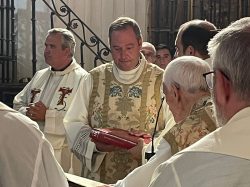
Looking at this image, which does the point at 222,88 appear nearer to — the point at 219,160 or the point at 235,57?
the point at 235,57

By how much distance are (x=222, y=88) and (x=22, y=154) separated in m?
0.94

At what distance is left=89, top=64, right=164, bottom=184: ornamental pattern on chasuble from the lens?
13.1 ft

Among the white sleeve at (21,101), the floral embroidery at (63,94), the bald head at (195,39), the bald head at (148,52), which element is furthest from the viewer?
the bald head at (148,52)

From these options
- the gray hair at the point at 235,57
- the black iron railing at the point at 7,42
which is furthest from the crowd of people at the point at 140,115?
the black iron railing at the point at 7,42

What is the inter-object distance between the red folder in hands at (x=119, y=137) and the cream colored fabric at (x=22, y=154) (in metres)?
1.27

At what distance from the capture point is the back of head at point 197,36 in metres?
3.49

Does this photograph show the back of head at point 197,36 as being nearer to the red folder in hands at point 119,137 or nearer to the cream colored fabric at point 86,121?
the cream colored fabric at point 86,121

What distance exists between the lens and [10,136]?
2.21m

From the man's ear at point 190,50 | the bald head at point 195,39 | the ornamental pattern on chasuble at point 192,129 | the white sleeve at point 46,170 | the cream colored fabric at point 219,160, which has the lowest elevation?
the white sleeve at point 46,170

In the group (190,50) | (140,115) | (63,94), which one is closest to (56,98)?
(63,94)

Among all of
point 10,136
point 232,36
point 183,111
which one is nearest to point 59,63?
point 183,111

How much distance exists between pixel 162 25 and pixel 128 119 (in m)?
5.37

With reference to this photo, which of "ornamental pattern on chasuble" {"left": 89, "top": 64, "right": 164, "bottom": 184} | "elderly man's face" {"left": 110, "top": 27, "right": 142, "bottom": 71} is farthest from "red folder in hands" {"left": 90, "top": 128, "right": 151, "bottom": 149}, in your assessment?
"elderly man's face" {"left": 110, "top": 27, "right": 142, "bottom": 71}

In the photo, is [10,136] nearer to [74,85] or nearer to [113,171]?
[113,171]
